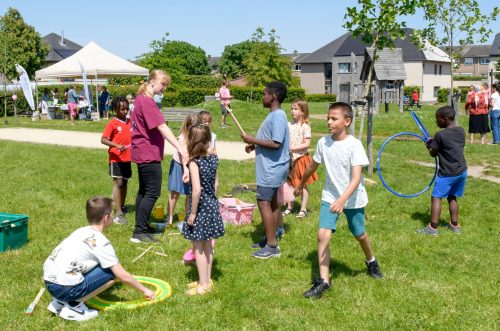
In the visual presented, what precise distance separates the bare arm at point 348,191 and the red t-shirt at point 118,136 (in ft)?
12.1

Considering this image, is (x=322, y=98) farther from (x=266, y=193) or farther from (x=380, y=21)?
(x=266, y=193)

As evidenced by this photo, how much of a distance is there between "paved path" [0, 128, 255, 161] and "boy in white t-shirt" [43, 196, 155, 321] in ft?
28.4

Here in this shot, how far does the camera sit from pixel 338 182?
5246mm

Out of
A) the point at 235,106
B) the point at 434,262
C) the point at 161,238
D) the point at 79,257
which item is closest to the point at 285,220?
the point at 161,238

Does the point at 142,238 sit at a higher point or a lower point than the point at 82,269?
lower

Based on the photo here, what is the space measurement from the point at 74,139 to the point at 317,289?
14.8m

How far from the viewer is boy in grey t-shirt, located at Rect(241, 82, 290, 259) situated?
605 centimetres

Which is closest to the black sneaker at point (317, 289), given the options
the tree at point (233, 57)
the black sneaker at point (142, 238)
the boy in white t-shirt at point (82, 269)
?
the boy in white t-shirt at point (82, 269)

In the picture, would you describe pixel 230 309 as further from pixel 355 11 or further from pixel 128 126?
pixel 355 11

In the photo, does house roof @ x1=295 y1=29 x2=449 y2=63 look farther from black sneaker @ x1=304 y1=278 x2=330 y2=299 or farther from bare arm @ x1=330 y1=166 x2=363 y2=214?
black sneaker @ x1=304 y1=278 x2=330 y2=299

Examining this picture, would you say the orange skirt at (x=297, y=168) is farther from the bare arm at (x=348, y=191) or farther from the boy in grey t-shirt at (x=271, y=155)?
the bare arm at (x=348, y=191)

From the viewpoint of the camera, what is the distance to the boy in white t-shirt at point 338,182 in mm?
5109

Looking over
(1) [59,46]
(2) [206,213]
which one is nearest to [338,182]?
(2) [206,213]

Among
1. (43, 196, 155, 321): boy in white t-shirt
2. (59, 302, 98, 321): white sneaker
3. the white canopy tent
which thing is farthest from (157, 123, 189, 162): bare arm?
the white canopy tent
